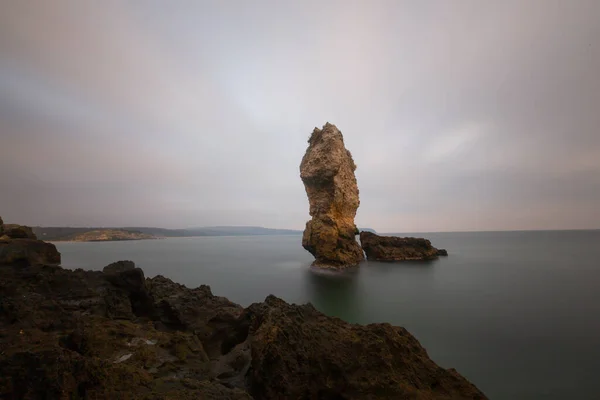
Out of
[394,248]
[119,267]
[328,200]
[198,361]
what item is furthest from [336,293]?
[394,248]

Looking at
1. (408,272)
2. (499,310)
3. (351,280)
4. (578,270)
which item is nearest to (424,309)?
(499,310)

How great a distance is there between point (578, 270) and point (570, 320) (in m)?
24.6

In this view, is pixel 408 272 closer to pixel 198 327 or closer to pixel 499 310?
pixel 499 310

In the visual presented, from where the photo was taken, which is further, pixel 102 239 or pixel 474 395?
pixel 102 239

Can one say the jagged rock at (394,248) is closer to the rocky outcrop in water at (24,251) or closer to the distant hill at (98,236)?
the rocky outcrop in water at (24,251)

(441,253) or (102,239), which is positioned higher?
(441,253)

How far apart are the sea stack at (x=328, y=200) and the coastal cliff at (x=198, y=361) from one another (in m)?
23.9

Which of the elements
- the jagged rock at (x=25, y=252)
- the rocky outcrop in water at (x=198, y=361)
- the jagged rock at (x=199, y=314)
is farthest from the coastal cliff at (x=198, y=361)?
the jagged rock at (x=25, y=252)

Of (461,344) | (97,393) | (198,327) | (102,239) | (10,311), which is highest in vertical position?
(10,311)

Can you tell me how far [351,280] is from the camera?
2358 cm

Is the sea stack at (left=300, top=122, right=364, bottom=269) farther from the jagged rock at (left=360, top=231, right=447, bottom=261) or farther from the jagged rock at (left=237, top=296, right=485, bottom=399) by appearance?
the jagged rock at (left=237, top=296, right=485, bottom=399)

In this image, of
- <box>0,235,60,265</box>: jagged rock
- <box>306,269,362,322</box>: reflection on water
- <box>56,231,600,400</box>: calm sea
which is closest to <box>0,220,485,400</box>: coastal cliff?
<box>56,231,600,400</box>: calm sea

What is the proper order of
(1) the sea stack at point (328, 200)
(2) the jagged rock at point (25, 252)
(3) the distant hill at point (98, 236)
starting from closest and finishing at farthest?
(2) the jagged rock at point (25, 252) → (1) the sea stack at point (328, 200) → (3) the distant hill at point (98, 236)

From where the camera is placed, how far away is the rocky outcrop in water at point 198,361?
2609 mm
